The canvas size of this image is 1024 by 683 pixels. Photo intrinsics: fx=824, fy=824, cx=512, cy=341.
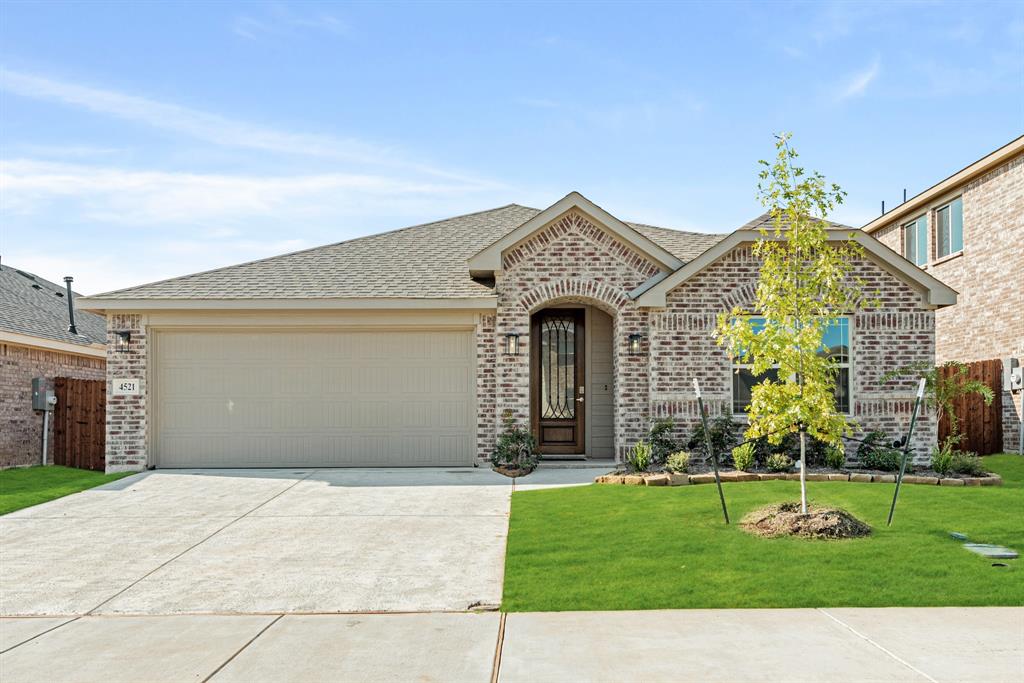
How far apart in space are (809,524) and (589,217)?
7.55 metres

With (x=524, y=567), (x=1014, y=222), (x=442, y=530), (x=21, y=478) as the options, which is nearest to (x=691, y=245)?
(x=1014, y=222)

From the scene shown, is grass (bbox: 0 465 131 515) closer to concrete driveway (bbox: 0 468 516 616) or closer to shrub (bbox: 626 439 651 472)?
concrete driveway (bbox: 0 468 516 616)

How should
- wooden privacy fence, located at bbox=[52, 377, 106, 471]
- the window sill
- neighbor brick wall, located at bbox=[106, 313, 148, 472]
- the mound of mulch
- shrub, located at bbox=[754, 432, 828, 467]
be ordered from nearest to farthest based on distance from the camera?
the mound of mulch
shrub, located at bbox=[754, 432, 828, 467]
neighbor brick wall, located at bbox=[106, 313, 148, 472]
wooden privacy fence, located at bbox=[52, 377, 106, 471]
the window sill

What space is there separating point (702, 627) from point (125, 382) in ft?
39.5

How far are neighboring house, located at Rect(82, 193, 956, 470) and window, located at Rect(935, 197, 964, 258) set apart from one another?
7117 mm

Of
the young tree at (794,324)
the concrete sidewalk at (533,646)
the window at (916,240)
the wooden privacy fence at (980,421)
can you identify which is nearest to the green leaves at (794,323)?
the young tree at (794,324)

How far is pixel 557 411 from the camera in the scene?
1551 centimetres

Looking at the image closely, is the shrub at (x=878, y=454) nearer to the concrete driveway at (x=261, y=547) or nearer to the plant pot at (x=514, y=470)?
the plant pot at (x=514, y=470)

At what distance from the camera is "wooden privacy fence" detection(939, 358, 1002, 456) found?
16.7 meters

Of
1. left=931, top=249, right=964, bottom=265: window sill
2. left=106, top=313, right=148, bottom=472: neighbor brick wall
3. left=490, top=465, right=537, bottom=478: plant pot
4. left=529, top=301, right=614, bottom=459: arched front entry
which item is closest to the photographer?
left=490, top=465, right=537, bottom=478: plant pot

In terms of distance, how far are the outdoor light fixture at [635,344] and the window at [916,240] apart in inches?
426

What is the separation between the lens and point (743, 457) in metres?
12.6

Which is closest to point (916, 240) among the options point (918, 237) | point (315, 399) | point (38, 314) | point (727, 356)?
point (918, 237)

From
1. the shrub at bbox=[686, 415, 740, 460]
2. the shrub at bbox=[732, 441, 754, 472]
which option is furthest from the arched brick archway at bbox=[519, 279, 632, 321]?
the shrub at bbox=[732, 441, 754, 472]
